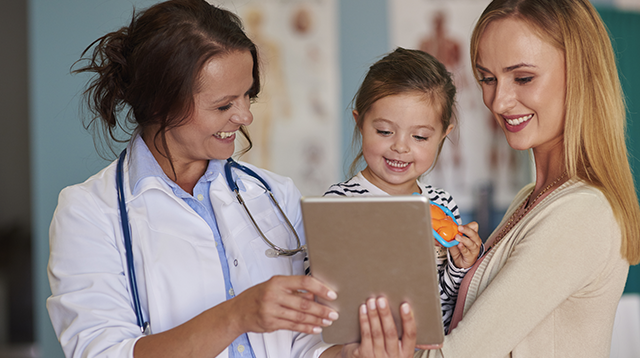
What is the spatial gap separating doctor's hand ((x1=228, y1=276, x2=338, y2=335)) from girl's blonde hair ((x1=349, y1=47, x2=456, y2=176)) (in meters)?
0.86

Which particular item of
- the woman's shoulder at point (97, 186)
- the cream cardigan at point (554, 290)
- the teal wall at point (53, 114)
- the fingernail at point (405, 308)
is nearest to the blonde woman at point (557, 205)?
the cream cardigan at point (554, 290)

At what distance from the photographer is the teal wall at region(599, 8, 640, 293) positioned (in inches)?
154

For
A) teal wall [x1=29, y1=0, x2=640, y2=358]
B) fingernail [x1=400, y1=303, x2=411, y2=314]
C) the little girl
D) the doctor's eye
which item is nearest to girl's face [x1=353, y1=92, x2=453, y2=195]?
the little girl

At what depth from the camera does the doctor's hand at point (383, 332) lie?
108 centimetres

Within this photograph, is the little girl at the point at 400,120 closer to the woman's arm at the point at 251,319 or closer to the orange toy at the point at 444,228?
the orange toy at the point at 444,228

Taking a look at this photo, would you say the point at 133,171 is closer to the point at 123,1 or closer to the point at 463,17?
the point at 123,1

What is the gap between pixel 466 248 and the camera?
1.43 m

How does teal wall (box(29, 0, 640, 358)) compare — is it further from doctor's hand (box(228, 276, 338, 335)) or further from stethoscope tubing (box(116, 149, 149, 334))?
doctor's hand (box(228, 276, 338, 335))

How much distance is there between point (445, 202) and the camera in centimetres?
188

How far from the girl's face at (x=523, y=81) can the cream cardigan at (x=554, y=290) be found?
0.19 meters

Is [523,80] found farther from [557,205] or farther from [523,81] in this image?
[557,205]

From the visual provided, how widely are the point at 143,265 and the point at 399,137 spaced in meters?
0.89

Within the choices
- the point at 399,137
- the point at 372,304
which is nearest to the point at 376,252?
the point at 372,304

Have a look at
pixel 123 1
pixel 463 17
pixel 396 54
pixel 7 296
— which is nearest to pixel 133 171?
pixel 396 54
